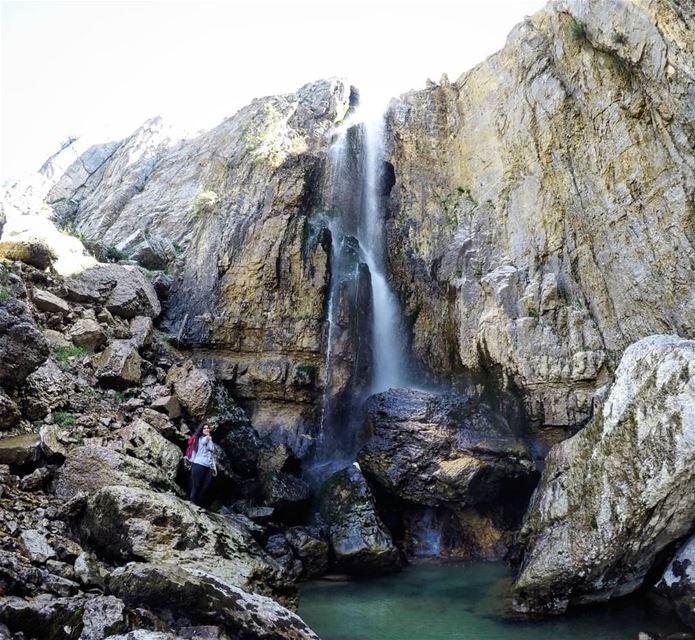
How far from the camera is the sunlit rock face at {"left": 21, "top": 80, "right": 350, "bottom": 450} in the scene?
16.0m

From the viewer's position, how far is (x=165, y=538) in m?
7.98

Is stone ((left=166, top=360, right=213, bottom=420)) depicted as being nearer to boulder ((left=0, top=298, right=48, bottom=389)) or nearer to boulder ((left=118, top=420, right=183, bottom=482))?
→ boulder ((left=118, top=420, right=183, bottom=482))

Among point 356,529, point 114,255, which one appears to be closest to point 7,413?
point 356,529

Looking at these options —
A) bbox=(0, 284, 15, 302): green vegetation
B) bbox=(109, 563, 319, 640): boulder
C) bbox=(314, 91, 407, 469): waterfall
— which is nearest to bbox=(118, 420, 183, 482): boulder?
bbox=(109, 563, 319, 640): boulder

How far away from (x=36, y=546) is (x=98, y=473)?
2.24 metres

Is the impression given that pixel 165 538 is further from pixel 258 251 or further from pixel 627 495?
pixel 258 251

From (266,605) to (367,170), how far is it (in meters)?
18.0

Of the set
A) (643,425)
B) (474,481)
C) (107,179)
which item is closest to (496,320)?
(474,481)

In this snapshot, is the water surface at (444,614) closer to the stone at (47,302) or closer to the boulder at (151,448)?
the boulder at (151,448)

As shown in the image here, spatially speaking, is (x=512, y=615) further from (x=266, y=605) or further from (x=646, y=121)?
(x=646, y=121)

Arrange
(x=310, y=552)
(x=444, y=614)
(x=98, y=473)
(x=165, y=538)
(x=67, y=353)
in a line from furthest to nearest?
(x=67, y=353) → (x=310, y=552) → (x=444, y=614) → (x=98, y=473) → (x=165, y=538)

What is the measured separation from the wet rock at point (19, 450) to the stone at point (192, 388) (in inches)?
179

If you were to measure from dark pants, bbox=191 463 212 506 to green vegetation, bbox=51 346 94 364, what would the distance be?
4419 mm

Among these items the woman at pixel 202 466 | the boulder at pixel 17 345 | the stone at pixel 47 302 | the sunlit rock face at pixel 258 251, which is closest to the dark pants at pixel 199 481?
the woman at pixel 202 466
